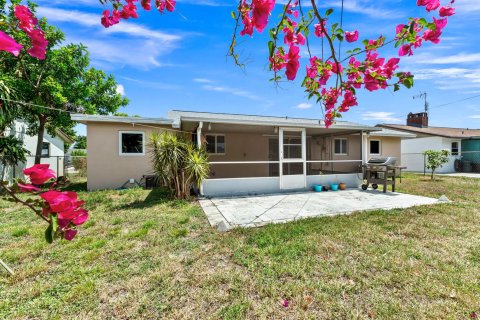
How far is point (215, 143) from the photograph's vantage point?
11211mm

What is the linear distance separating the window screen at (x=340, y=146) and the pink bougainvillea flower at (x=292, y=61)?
42.4ft

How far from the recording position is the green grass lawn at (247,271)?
90.2 inches

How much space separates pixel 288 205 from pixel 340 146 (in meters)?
8.58

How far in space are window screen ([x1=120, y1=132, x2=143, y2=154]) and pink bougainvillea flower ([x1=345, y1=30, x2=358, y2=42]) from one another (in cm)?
977

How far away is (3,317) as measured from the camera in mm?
2203

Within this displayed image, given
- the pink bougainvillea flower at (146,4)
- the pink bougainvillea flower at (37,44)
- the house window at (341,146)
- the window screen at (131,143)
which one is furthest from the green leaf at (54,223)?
the house window at (341,146)

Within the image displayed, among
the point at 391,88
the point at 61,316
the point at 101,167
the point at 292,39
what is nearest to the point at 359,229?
the point at 391,88

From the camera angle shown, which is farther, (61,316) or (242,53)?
(61,316)

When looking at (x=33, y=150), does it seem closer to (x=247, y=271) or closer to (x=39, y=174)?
(x=247, y=271)

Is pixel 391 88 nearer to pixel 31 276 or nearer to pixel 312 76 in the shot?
pixel 312 76

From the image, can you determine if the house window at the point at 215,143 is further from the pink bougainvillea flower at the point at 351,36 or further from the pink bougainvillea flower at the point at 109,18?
the pink bougainvillea flower at the point at 351,36

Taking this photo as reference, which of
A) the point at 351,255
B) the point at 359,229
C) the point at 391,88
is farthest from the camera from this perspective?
the point at 359,229

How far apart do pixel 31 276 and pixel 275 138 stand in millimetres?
10735

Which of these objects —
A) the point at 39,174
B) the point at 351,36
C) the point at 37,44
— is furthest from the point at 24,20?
the point at 351,36
